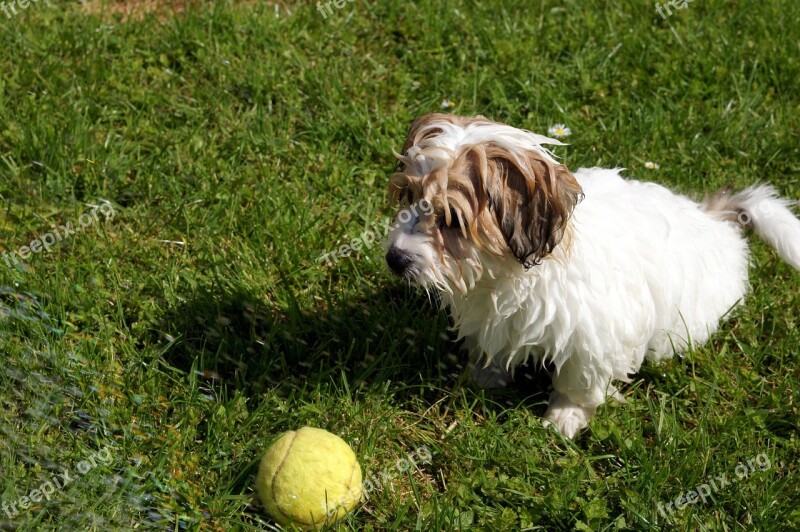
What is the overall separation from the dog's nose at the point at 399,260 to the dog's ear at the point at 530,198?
349mm

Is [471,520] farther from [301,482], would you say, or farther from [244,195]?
[244,195]

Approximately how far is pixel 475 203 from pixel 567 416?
1209 mm

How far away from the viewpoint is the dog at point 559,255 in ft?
10.2

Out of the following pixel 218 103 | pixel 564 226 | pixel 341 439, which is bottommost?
pixel 341 439

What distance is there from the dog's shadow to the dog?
132mm

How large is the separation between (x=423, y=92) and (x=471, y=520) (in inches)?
117

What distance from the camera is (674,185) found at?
4.92 m

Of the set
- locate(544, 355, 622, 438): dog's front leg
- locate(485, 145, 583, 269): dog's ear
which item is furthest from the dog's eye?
locate(544, 355, 622, 438): dog's front leg

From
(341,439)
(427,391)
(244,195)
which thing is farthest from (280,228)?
(341,439)

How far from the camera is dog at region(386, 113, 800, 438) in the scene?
310 cm

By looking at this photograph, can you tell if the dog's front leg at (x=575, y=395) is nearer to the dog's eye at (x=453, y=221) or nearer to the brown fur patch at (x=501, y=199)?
the brown fur patch at (x=501, y=199)

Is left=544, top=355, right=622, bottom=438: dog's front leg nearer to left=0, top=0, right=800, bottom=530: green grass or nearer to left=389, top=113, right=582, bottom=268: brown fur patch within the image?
left=0, top=0, right=800, bottom=530: green grass

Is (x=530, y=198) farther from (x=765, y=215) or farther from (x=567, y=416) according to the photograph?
(x=765, y=215)

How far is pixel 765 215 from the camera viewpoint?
4.05 meters
